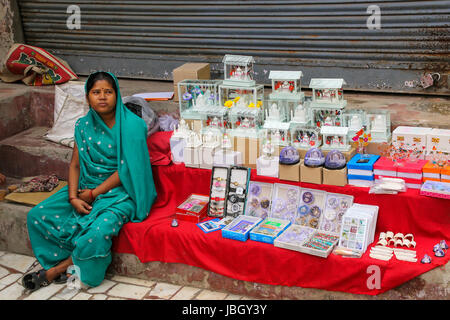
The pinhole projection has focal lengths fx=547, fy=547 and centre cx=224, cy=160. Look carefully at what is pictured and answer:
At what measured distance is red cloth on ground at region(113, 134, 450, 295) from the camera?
3799mm

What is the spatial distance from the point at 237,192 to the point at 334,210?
0.82 metres

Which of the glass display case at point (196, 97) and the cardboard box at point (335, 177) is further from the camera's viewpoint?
the glass display case at point (196, 97)

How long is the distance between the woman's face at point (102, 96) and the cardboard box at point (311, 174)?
167 cm

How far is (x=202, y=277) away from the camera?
4328 mm

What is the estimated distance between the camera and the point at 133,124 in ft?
15.2

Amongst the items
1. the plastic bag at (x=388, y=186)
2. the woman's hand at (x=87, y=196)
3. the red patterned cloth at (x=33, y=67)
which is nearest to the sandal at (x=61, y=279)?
the woman's hand at (x=87, y=196)

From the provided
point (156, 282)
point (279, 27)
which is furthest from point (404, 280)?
point (279, 27)

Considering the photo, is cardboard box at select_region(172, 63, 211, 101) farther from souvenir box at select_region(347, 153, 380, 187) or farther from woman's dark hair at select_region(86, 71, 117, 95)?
souvenir box at select_region(347, 153, 380, 187)

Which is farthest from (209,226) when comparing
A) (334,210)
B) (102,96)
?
(102,96)

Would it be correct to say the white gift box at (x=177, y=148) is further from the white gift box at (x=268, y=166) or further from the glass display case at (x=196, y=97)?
the white gift box at (x=268, y=166)

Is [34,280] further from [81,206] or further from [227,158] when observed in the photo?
→ [227,158]

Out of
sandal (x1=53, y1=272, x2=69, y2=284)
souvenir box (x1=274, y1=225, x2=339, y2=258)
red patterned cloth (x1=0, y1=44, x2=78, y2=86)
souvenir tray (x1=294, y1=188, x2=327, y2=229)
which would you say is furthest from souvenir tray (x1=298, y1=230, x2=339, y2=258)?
red patterned cloth (x1=0, y1=44, x2=78, y2=86)

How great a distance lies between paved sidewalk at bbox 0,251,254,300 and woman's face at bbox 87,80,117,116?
4.68 feet

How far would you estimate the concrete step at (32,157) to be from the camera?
564 cm
